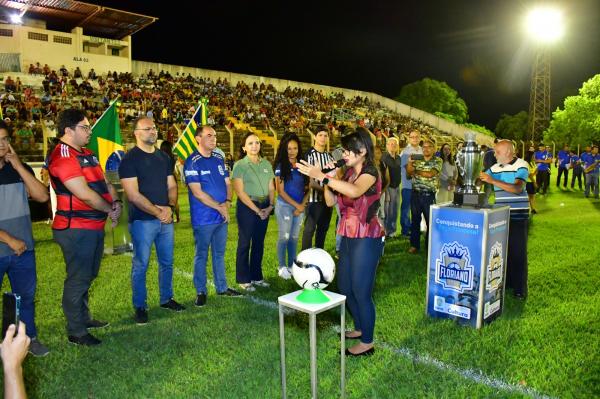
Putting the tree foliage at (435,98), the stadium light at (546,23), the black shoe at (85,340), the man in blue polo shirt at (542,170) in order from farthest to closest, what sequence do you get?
the tree foliage at (435,98)
the stadium light at (546,23)
the man in blue polo shirt at (542,170)
the black shoe at (85,340)

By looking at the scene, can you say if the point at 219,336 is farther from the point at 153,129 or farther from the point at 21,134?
the point at 21,134

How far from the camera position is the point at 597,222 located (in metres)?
10.4

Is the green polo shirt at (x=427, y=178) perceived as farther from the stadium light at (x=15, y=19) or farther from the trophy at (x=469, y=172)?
the stadium light at (x=15, y=19)

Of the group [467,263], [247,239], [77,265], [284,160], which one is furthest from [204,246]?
[467,263]

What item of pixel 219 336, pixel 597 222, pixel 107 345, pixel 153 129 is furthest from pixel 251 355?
pixel 597 222

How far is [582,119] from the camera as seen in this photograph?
43.8m

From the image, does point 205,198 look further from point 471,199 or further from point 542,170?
point 542,170

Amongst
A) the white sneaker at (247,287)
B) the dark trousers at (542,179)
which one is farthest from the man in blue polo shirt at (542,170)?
the white sneaker at (247,287)

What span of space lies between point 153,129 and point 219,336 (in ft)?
7.00

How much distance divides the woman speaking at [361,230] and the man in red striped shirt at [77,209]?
2.15 metres

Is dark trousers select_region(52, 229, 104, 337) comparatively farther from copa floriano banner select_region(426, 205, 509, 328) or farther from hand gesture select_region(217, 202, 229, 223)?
copa floriano banner select_region(426, 205, 509, 328)

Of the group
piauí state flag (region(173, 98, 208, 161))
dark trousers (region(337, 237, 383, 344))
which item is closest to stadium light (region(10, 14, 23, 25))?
piauí state flag (region(173, 98, 208, 161))

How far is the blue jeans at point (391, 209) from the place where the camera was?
353 inches

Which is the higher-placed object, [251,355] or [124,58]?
[124,58]
